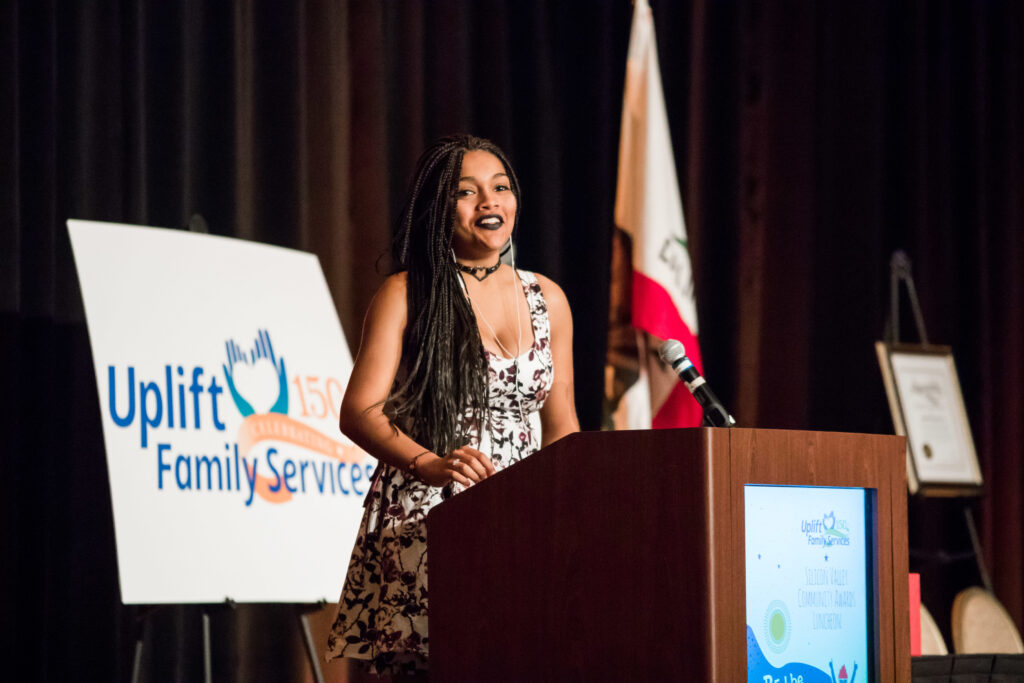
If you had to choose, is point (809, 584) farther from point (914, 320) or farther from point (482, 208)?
point (914, 320)

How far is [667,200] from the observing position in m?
4.42

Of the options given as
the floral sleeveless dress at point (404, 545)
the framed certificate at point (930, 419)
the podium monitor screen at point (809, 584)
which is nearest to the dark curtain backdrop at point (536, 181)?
the framed certificate at point (930, 419)

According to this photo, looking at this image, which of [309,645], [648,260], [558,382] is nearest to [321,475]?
[309,645]

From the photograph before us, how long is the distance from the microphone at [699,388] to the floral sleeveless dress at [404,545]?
1.24 ft

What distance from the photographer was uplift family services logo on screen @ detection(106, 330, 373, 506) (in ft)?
9.61

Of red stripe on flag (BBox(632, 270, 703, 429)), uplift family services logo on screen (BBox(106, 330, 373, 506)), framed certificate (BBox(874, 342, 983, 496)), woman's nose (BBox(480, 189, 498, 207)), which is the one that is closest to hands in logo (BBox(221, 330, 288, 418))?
uplift family services logo on screen (BBox(106, 330, 373, 506))

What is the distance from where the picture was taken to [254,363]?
10.4ft

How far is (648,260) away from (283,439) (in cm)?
167

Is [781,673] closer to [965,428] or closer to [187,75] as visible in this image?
[187,75]

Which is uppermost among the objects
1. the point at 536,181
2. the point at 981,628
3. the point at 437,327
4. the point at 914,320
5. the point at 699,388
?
the point at 536,181

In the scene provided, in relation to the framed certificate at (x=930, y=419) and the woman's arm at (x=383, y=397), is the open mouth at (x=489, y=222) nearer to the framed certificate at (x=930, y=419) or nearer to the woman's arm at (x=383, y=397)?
the woman's arm at (x=383, y=397)

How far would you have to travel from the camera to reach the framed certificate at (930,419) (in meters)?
4.70

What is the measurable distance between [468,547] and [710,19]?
12.4ft

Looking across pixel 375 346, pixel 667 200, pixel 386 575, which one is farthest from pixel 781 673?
pixel 667 200
